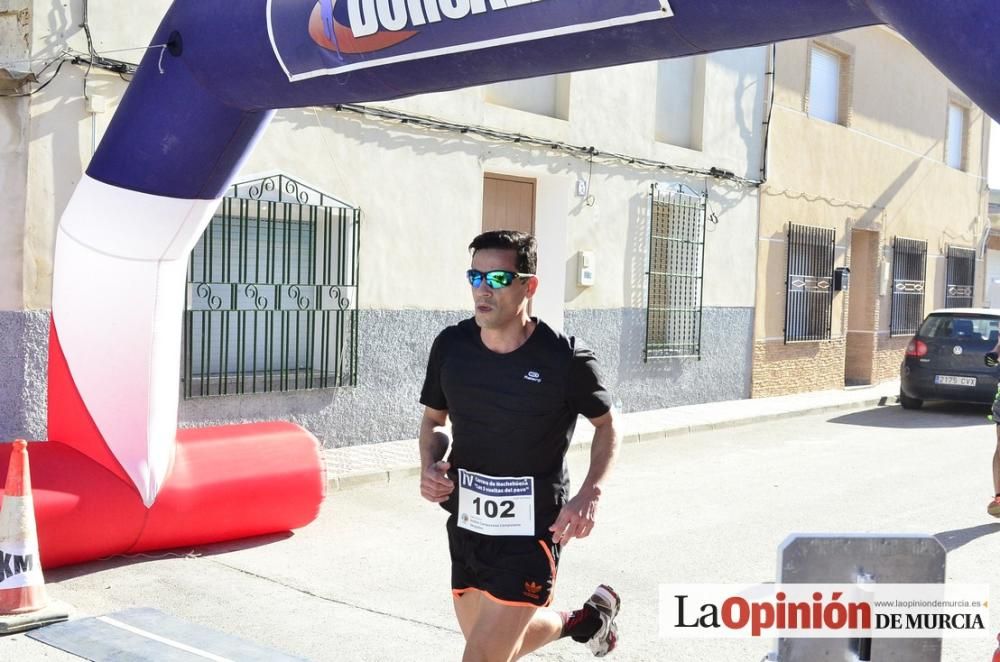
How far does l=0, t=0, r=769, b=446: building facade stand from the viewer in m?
8.15

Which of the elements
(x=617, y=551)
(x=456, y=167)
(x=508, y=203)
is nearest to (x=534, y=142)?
(x=508, y=203)

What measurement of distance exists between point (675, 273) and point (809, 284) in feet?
12.0

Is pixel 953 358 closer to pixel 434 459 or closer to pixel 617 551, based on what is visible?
pixel 617 551

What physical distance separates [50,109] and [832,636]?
277 inches

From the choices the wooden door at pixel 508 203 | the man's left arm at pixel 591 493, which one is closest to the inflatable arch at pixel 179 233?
the man's left arm at pixel 591 493

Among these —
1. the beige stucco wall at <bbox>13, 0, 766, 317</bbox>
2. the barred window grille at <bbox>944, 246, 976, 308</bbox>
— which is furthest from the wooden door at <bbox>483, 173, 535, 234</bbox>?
the barred window grille at <bbox>944, 246, 976, 308</bbox>

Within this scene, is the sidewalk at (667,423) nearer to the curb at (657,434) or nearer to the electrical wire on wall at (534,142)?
the curb at (657,434)

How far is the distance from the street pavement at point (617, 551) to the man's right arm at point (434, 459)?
1.35 meters

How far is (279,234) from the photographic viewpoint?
10.0 m

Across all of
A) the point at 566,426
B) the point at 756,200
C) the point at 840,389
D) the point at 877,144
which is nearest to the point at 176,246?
the point at 566,426

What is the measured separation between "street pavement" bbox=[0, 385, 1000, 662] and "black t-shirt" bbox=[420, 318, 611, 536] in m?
1.18

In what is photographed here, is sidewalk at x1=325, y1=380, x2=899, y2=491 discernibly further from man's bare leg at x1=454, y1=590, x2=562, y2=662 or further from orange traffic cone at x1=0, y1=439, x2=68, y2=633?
man's bare leg at x1=454, y1=590, x2=562, y2=662

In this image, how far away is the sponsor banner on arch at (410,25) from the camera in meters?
4.23

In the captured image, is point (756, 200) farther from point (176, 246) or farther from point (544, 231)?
point (176, 246)
